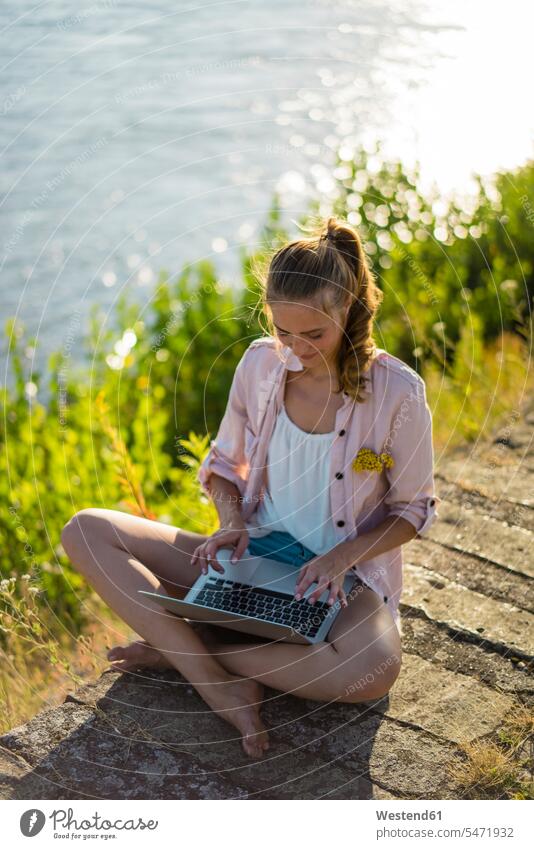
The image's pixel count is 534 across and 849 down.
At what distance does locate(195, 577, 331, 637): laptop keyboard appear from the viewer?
253 cm

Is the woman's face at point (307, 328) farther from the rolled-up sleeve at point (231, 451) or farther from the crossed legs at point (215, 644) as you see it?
the crossed legs at point (215, 644)

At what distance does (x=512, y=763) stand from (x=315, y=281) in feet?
4.25

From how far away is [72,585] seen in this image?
394 cm

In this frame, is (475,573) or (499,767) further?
(475,573)

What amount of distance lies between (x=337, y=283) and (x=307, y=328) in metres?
0.14

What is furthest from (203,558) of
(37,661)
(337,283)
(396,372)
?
(37,661)

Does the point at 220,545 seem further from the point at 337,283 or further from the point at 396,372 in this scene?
the point at 337,283

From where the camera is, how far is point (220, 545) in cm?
267

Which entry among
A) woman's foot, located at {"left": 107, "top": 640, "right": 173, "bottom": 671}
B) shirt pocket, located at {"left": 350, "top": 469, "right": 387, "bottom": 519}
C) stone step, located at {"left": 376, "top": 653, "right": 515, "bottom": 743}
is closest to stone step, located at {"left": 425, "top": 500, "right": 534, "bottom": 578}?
stone step, located at {"left": 376, "top": 653, "right": 515, "bottom": 743}

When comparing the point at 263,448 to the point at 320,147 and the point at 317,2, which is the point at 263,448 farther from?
the point at 320,147

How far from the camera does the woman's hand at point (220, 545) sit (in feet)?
8.71

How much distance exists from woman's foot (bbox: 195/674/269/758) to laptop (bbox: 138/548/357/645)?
15 centimetres

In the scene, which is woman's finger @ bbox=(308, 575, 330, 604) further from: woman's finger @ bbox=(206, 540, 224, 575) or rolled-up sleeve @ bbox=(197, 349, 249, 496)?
rolled-up sleeve @ bbox=(197, 349, 249, 496)

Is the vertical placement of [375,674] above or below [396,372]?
below
